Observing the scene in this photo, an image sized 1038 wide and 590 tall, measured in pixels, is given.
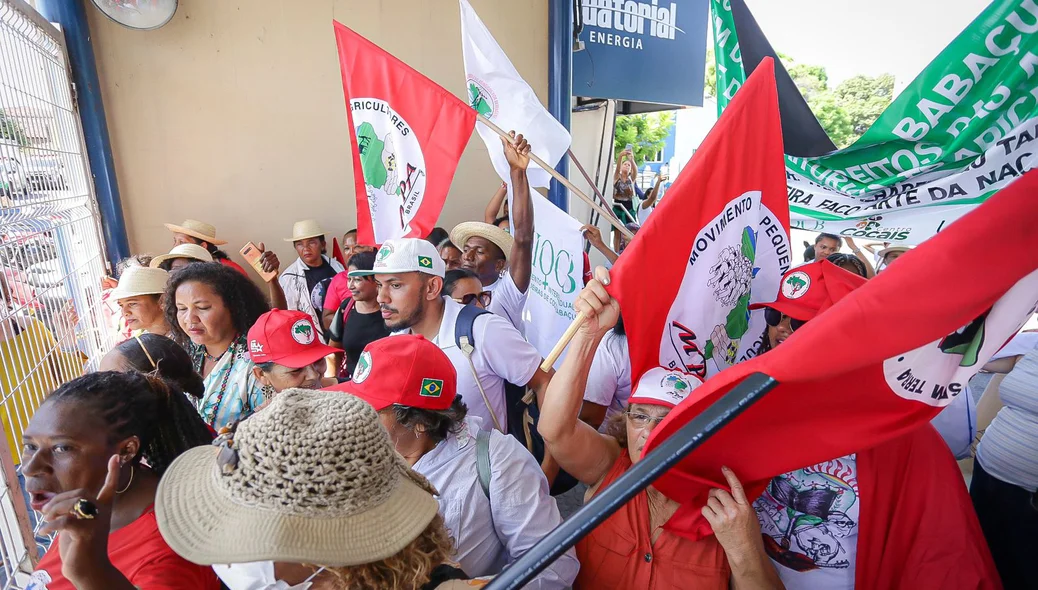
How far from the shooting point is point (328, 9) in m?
5.11

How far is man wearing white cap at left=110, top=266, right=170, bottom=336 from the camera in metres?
3.17

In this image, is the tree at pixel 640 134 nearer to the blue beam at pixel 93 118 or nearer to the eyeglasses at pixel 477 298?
the eyeglasses at pixel 477 298

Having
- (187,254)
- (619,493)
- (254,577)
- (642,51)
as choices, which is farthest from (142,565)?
(642,51)

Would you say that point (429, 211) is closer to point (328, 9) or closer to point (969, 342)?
point (969, 342)

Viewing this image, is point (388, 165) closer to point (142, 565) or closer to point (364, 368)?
point (364, 368)

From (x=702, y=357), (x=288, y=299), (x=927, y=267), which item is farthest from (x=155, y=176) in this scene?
(x=927, y=267)

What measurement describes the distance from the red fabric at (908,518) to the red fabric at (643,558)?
1.57 ft

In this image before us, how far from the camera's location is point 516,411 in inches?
115

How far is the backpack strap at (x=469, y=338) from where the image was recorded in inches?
102

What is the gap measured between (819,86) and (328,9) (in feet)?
109

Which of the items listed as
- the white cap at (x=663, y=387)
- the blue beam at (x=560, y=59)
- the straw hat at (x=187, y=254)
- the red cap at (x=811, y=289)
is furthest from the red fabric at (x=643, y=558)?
the blue beam at (x=560, y=59)

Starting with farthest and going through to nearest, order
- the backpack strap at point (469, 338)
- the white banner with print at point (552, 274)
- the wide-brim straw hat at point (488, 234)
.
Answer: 1. the wide-brim straw hat at point (488, 234)
2. the white banner with print at point (552, 274)
3. the backpack strap at point (469, 338)

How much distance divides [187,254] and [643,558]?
3.78m

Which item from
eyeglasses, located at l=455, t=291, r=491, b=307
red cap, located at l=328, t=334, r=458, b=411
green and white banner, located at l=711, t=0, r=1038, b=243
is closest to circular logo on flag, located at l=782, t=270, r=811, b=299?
green and white banner, located at l=711, t=0, r=1038, b=243
